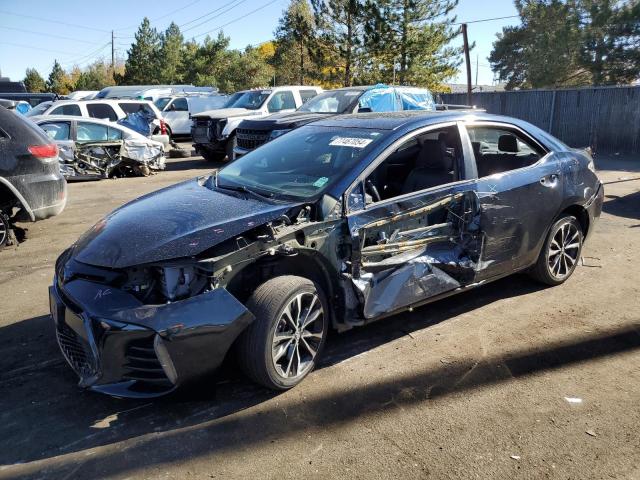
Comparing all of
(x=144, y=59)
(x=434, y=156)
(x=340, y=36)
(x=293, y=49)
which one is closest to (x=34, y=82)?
(x=144, y=59)

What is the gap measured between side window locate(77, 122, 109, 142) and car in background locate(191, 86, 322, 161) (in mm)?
3267

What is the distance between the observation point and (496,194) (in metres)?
4.39

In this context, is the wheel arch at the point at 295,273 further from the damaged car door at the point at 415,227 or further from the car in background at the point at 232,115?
the car in background at the point at 232,115

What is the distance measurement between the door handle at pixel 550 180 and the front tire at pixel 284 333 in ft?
8.14

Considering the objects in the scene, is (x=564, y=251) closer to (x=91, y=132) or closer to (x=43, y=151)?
(x=43, y=151)

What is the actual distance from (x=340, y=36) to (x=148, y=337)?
3119 centimetres

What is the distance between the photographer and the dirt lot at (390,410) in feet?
9.08

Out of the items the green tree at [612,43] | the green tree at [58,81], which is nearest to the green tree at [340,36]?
the green tree at [612,43]

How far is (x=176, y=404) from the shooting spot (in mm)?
3270

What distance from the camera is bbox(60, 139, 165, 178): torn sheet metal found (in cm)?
1169

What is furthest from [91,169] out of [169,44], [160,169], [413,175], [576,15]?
[169,44]

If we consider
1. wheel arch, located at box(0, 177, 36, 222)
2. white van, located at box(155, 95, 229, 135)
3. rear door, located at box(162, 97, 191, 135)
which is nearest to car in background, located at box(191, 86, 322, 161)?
white van, located at box(155, 95, 229, 135)

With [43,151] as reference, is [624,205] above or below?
below

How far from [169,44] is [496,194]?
5476cm
